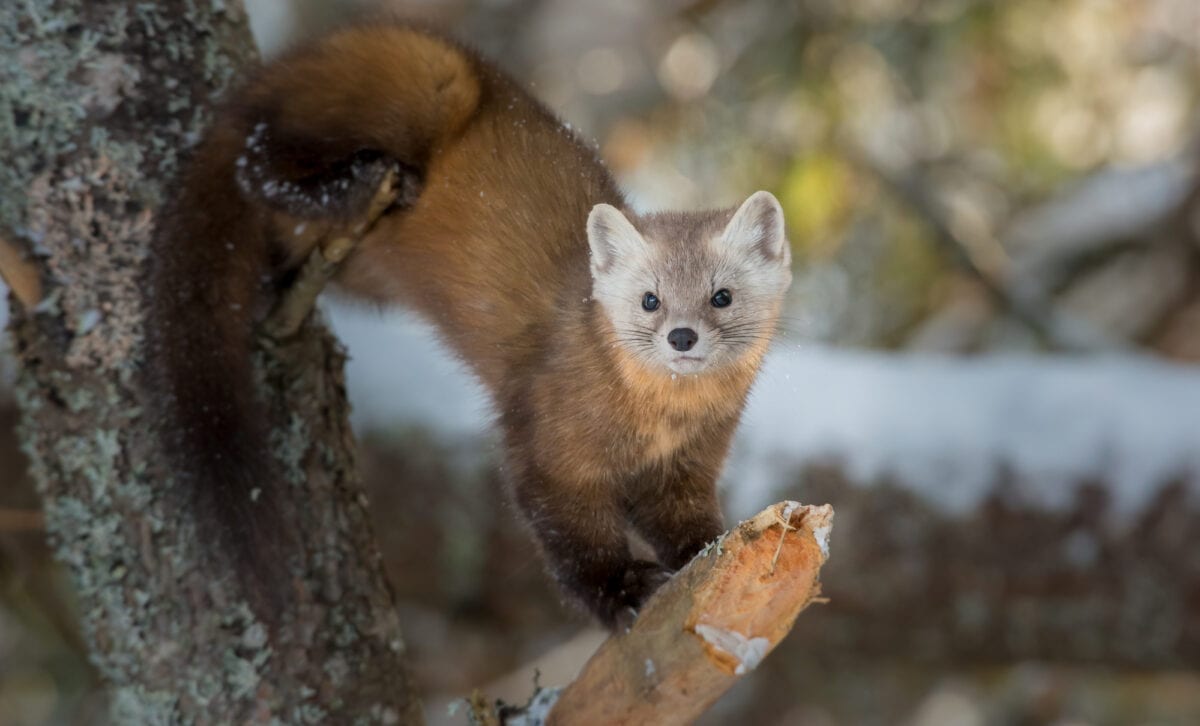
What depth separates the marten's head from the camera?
9.87ft

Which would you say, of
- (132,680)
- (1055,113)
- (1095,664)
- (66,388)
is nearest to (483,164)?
(66,388)

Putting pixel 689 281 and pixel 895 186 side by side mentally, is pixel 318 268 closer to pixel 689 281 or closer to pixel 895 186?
pixel 689 281

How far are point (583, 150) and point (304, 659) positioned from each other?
162 centimetres

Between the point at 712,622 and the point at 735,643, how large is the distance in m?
0.07

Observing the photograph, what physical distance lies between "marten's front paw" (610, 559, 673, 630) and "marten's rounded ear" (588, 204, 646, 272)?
77 centimetres

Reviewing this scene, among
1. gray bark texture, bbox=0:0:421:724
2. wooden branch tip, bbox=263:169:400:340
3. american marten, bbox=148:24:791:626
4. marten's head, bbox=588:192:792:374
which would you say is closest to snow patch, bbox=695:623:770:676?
american marten, bbox=148:24:791:626

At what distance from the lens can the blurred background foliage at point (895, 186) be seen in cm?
734

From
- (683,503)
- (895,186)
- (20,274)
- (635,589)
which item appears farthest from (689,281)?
(895,186)

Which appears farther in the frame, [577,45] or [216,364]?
[577,45]

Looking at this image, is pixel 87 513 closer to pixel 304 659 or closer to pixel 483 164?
pixel 304 659

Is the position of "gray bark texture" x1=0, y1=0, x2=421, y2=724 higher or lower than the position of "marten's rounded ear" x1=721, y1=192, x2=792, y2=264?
lower

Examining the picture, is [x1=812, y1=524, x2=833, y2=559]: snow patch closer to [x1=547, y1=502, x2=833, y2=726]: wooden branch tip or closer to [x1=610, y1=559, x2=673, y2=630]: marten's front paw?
[x1=547, y1=502, x2=833, y2=726]: wooden branch tip

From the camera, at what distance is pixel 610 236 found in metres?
3.07

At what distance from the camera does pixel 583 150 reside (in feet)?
12.2
